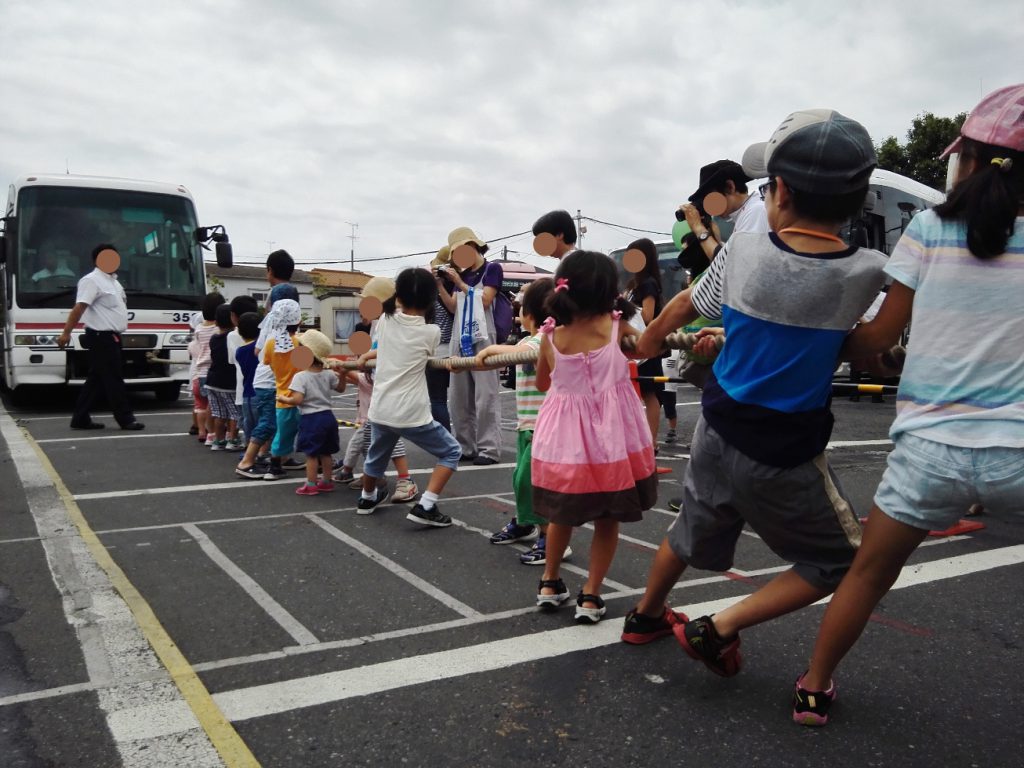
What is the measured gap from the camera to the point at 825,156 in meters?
2.34

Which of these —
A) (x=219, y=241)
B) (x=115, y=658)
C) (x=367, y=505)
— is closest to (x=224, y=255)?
(x=219, y=241)

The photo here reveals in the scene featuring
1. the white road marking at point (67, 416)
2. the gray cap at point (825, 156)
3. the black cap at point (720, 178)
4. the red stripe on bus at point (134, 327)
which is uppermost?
the black cap at point (720, 178)

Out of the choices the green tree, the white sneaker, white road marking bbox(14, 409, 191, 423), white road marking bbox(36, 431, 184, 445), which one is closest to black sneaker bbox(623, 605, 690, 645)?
the white sneaker

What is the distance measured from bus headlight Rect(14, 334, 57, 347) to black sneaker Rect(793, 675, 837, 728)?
11398 millimetres

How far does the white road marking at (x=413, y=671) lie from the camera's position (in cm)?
270

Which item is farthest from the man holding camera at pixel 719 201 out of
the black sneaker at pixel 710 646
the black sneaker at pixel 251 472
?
the black sneaker at pixel 251 472

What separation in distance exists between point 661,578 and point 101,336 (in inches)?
347

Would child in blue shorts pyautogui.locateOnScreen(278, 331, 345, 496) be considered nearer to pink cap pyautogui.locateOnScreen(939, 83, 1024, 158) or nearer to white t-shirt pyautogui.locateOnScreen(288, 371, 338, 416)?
white t-shirt pyautogui.locateOnScreen(288, 371, 338, 416)

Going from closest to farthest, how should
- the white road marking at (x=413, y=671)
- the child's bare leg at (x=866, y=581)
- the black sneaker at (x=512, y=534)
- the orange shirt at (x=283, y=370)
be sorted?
the child's bare leg at (x=866, y=581) → the white road marking at (x=413, y=671) → the black sneaker at (x=512, y=534) → the orange shirt at (x=283, y=370)

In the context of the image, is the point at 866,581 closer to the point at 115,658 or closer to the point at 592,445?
the point at 592,445

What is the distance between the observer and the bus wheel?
519 inches

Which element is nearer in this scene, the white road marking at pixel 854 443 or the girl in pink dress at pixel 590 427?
the girl in pink dress at pixel 590 427

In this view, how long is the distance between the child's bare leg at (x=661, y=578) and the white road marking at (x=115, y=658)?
1.55 meters

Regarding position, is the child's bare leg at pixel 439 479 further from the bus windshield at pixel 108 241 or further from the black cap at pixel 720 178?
the bus windshield at pixel 108 241
